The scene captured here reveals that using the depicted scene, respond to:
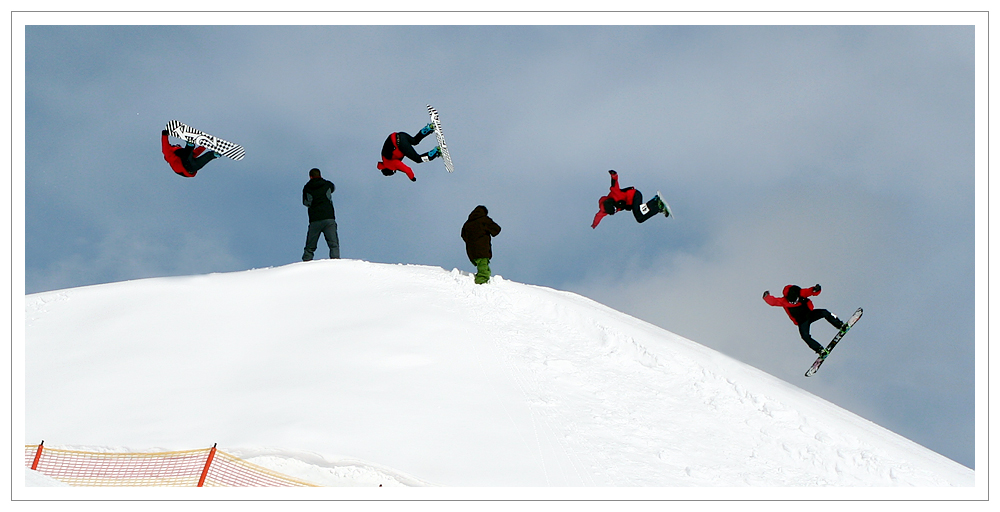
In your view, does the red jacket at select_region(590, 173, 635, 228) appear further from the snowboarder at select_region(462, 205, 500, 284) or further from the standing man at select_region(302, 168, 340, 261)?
the standing man at select_region(302, 168, 340, 261)

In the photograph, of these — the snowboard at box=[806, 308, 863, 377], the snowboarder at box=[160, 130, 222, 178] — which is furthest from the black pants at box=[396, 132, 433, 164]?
the snowboard at box=[806, 308, 863, 377]

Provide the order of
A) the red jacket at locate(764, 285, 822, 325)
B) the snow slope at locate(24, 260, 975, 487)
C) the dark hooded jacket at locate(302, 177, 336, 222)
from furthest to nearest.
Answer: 1. the red jacket at locate(764, 285, 822, 325)
2. the dark hooded jacket at locate(302, 177, 336, 222)
3. the snow slope at locate(24, 260, 975, 487)

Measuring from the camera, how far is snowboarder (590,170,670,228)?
15.3 m

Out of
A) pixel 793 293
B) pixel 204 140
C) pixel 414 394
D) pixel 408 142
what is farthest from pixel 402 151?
pixel 793 293

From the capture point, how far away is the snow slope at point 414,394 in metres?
8.12

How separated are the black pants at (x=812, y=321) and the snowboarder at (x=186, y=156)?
36.1 ft

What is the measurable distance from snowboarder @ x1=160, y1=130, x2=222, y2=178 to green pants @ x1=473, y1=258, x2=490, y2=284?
4.92 metres

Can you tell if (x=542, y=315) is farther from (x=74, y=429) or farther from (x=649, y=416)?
(x=74, y=429)

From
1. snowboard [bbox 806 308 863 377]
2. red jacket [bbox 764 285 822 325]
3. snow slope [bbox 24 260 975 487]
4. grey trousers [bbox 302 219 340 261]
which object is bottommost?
snow slope [bbox 24 260 975 487]

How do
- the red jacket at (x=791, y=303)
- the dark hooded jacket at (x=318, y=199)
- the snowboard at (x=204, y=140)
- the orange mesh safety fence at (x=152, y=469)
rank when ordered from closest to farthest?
the orange mesh safety fence at (x=152, y=469), the snowboard at (x=204, y=140), the dark hooded jacket at (x=318, y=199), the red jacket at (x=791, y=303)

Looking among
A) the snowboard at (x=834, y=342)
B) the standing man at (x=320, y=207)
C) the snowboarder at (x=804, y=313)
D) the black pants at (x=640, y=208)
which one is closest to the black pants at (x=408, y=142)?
the standing man at (x=320, y=207)

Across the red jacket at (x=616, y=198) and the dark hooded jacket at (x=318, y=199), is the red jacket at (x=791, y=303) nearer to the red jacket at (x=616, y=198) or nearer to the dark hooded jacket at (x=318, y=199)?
the red jacket at (x=616, y=198)

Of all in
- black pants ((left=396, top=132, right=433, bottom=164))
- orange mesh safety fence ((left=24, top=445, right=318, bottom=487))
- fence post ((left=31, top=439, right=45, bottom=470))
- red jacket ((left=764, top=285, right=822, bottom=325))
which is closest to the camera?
orange mesh safety fence ((left=24, top=445, right=318, bottom=487))

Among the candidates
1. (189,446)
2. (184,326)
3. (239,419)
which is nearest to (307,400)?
(239,419)
